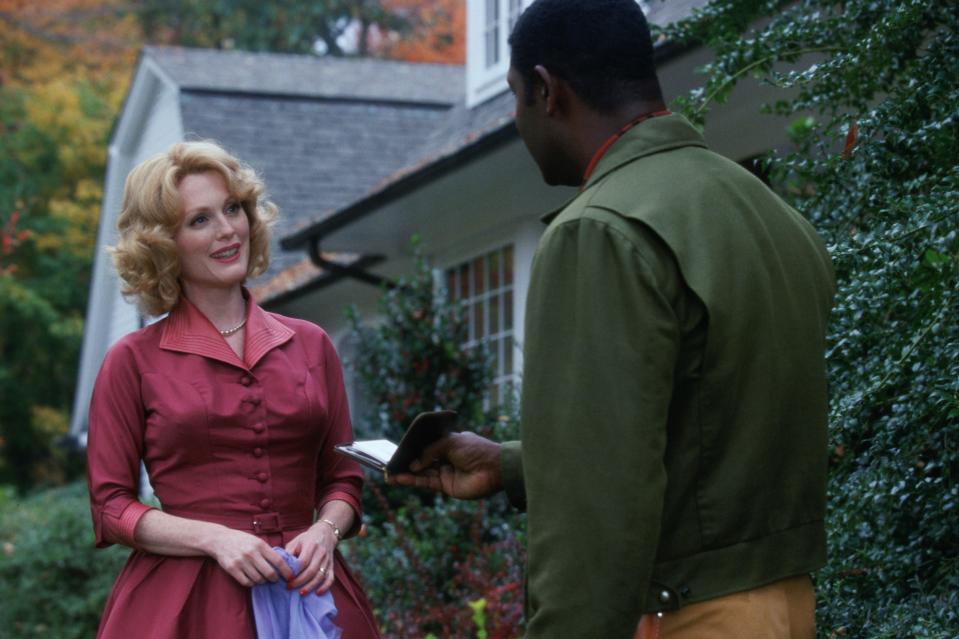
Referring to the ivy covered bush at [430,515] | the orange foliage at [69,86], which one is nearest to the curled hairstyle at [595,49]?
the ivy covered bush at [430,515]

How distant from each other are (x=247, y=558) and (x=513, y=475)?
864mm

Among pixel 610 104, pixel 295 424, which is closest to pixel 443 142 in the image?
pixel 295 424

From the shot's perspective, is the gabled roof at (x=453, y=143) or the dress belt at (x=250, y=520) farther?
the gabled roof at (x=453, y=143)

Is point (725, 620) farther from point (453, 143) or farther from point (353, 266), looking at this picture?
point (353, 266)

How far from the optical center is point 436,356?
8.95 metres

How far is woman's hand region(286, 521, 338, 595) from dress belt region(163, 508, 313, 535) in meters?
0.05

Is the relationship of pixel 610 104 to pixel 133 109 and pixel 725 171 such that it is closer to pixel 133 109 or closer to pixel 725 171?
pixel 725 171

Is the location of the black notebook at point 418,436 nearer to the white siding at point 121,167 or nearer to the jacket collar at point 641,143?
the jacket collar at point 641,143

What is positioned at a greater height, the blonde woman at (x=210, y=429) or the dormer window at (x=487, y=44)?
the dormer window at (x=487, y=44)

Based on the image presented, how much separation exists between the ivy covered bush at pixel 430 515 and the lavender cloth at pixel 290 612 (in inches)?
97.3

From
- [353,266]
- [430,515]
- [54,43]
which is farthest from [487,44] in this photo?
[54,43]

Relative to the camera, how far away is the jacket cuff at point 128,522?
344 centimetres

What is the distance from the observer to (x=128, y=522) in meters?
3.44

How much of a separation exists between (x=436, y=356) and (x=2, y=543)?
216 inches
